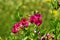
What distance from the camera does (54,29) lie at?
243cm

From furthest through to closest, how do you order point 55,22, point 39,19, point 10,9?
point 10,9 < point 39,19 < point 55,22

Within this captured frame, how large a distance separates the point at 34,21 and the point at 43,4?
3091 millimetres

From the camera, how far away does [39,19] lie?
256 cm

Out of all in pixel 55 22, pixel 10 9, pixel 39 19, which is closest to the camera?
pixel 55 22

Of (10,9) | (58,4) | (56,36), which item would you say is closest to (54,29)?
(56,36)

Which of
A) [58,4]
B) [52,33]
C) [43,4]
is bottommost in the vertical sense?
[43,4]

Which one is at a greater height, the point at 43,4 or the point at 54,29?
the point at 54,29

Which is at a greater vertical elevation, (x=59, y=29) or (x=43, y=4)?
(x=59, y=29)

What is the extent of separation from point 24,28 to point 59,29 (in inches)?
11.2

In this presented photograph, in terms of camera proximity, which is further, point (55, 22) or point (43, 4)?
point (43, 4)

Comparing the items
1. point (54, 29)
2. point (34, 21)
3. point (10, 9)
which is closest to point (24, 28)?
point (34, 21)

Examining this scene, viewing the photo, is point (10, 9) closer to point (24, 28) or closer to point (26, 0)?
point (26, 0)

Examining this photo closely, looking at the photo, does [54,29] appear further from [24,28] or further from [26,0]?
[26,0]

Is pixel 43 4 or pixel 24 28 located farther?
pixel 43 4
